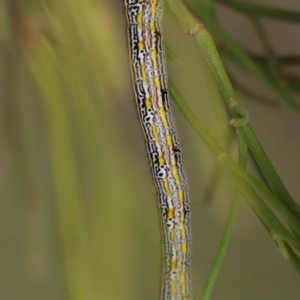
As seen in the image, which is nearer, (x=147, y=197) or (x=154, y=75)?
(x=154, y=75)

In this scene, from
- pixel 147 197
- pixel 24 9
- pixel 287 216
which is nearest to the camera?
pixel 287 216

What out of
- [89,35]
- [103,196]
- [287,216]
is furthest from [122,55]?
[287,216]

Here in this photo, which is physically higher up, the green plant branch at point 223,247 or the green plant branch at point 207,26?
the green plant branch at point 207,26

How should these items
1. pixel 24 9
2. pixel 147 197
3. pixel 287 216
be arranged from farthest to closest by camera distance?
pixel 147 197, pixel 24 9, pixel 287 216

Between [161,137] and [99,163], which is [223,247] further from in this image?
[99,163]

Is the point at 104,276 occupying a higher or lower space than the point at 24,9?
lower

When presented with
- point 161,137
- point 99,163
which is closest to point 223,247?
point 161,137

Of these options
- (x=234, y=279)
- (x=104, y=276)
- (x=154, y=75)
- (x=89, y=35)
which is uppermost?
(x=89, y=35)

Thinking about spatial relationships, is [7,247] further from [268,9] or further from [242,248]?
[268,9]

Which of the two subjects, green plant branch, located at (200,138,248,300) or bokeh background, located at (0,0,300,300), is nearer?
green plant branch, located at (200,138,248,300)
